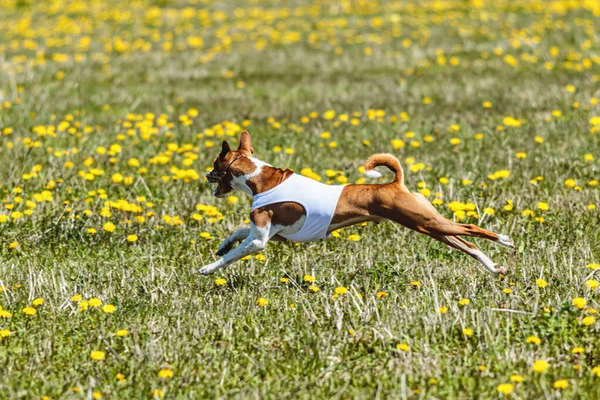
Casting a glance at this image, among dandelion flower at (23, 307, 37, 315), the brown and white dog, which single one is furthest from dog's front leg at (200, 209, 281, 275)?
dandelion flower at (23, 307, 37, 315)

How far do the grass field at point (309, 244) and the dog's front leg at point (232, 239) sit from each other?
0.16 metres

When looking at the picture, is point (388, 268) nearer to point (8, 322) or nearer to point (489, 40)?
point (8, 322)

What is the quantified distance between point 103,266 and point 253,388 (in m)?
1.89

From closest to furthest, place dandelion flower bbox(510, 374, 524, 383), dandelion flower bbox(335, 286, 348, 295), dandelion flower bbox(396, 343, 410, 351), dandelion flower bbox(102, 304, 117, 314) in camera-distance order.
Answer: dandelion flower bbox(510, 374, 524, 383) < dandelion flower bbox(396, 343, 410, 351) < dandelion flower bbox(102, 304, 117, 314) < dandelion flower bbox(335, 286, 348, 295)

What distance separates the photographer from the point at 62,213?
19.8 ft

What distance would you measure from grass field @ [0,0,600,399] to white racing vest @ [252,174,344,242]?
345 millimetres

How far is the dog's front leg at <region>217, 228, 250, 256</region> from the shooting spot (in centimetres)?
520

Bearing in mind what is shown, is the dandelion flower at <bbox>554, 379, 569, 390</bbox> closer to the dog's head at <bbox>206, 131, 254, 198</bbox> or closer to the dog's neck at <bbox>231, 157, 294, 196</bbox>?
the dog's neck at <bbox>231, 157, 294, 196</bbox>

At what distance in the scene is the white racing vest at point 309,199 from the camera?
15.6 feet

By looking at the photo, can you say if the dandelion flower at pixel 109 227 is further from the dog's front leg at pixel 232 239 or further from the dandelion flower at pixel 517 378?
the dandelion flower at pixel 517 378

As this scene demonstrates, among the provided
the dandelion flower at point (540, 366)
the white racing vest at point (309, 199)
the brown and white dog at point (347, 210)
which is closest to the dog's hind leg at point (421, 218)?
the brown and white dog at point (347, 210)

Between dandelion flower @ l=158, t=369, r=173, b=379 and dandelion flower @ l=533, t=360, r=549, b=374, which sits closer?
dandelion flower @ l=533, t=360, r=549, b=374

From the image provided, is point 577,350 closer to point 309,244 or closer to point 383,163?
point 383,163

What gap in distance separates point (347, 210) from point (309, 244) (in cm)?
109
